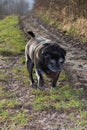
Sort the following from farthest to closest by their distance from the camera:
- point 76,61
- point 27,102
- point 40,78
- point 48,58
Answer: point 76,61
point 40,78
point 27,102
point 48,58

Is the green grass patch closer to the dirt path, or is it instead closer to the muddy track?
the dirt path

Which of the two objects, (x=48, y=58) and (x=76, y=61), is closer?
(x=48, y=58)

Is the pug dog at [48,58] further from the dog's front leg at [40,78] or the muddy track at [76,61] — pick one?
the muddy track at [76,61]

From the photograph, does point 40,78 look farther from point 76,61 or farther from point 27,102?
point 76,61

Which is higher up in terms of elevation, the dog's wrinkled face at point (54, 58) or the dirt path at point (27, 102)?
the dog's wrinkled face at point (54, 58)

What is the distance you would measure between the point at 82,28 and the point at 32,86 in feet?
32.1

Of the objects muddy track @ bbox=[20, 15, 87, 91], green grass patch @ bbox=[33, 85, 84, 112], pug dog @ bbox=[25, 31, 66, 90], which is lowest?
muddy track @ bbox=[20, 15, 87, 91]

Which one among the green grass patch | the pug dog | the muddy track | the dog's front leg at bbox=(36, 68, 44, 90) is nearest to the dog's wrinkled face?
the pug dog

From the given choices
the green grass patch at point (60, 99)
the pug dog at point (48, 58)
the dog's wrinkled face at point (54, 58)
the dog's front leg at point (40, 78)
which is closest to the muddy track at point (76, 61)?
the green grass patch at point (60, 99)

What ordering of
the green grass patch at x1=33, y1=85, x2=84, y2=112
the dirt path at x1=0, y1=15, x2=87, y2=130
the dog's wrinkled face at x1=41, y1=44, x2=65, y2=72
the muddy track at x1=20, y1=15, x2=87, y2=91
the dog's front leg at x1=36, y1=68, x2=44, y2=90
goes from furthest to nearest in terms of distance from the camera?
the muddy track at x1=20, y1=15, x2=87, y2=91 → the dog's front leg at x1=36, y1=68, x2=44, y2=90 → the dog's wrinkled face at x1=41, y1=44, x2=65, y2=72 → the green grass patch at x1=33, y1=85, x2=84, y2=112 → the dirt path at x1=0, y1=15, x2=87, y2=130

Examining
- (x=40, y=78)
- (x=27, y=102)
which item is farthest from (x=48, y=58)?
(x=27, y=102)

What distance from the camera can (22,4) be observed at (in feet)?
342

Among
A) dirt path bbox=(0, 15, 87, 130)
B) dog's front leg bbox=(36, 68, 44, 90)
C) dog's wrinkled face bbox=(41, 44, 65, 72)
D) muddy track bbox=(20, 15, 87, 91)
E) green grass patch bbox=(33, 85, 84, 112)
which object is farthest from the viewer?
muddy track bbox=(20, 15, 87, 91)

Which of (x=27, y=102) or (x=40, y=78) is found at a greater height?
(x=40, y=78)
